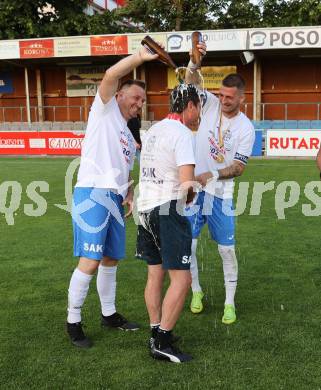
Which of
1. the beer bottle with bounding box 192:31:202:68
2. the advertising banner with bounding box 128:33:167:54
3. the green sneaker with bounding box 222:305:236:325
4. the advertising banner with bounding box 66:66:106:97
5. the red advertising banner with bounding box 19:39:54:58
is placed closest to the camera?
the beer bottle with bounding box 192:31:202:68

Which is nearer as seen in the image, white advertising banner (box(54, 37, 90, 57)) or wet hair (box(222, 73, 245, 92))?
wet hair (box(222, 73, 245, 92))

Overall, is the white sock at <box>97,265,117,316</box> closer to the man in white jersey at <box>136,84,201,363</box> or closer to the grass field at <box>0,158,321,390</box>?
the grass field at <box>0,158,321,390</box>

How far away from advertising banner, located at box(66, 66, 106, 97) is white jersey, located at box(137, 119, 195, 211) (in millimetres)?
26037

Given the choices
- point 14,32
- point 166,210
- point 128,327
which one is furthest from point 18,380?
point 14,32

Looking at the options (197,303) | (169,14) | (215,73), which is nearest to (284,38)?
(215,73)

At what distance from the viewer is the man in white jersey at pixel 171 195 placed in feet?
→ 10.9

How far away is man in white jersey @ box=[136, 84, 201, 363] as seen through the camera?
3318 millimetres

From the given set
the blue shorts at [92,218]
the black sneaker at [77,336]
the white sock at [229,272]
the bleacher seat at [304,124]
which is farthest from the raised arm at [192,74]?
the bleacher seat at [304,124]

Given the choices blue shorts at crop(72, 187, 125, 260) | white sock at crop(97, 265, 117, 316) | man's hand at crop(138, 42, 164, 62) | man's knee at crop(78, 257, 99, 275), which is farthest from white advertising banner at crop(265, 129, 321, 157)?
man's hand at crop(138, 42, 164, 62)

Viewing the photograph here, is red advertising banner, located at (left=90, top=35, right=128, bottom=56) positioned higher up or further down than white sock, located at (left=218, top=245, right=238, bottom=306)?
higher up

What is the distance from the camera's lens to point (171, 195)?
11.4 ft

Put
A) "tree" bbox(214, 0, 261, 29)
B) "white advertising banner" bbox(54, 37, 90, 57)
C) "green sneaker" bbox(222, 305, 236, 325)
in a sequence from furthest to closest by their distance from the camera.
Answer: "tree" bbox(214, 0, 261, 29)
"white advertising banner" bbox(54, 37, 90, 57)
"green sneaker" bbox(222, 305, 236, 325)

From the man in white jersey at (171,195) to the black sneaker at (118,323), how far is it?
0.54 meters

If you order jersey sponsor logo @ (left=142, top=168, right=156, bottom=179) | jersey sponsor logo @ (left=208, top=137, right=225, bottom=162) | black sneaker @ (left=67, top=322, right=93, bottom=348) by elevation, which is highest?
jersey sponsor logo @ (left=208, top=137, right=225, bottom=162)
